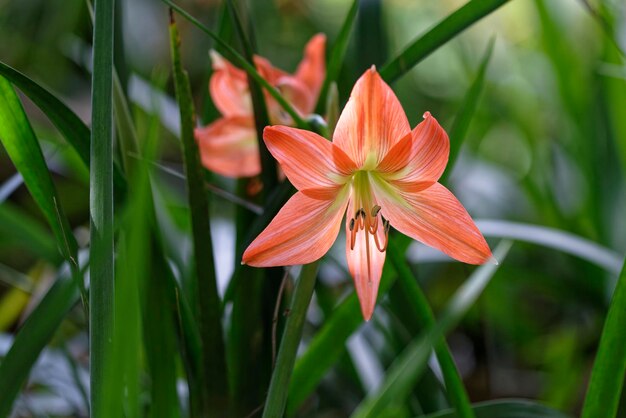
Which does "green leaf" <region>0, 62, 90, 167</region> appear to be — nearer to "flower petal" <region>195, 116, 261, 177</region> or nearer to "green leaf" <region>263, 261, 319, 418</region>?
"flower petal" <region>195, 116, 261, 177</region>

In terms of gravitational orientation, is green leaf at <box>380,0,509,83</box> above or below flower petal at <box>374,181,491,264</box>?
above

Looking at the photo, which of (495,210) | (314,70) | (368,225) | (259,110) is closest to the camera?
(368,225)

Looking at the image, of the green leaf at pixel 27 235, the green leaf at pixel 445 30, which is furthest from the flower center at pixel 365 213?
the green leaf at pixel 27 235

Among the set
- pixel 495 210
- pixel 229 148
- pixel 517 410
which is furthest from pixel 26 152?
pixel 495 210

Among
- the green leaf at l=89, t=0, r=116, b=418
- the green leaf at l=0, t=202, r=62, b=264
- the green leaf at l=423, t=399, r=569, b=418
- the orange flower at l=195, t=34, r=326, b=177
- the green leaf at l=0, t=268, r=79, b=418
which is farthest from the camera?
the green leaf at l=0, t=202, r=62, b=264

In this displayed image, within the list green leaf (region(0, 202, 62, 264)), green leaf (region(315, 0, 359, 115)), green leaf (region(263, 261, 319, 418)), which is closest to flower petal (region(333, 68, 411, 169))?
green leaf (region(263, 261, 319, 418))

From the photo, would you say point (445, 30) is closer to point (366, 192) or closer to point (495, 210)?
point (366, 192)

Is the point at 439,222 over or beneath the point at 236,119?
beneath
